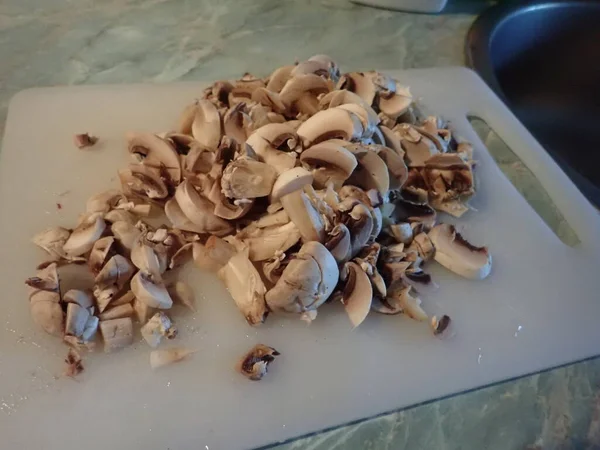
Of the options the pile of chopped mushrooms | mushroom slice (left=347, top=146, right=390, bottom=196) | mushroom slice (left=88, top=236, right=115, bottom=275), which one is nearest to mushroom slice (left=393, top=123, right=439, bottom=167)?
the pile of chopped mushrooms

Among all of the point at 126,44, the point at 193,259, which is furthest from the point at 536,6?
the point at 193,259

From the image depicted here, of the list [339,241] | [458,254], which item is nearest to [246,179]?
[339,241]

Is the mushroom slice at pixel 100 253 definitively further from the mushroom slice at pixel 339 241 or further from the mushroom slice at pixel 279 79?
the mushroom slice at pixel 279 79

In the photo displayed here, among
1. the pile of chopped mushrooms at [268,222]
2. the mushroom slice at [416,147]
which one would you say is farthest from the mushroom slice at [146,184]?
the mushroom slice at [416,147]

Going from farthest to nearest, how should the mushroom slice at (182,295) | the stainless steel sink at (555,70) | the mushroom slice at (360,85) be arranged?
the stainless steel sink at (555,70), the mushroom slice at (360,85), the mushroom slice at (182,295)

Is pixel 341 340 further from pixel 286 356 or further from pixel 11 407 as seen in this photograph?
pixel 11 407

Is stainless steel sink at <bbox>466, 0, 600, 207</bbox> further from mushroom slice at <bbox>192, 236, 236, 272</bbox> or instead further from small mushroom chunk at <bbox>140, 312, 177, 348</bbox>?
small mushroom chunk at <bbox>140, 312, 177, 348</bbox>
